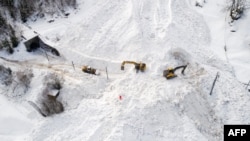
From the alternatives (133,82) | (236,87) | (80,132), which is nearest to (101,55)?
(133,82)

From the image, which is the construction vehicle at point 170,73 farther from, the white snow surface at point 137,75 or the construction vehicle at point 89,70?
the construction vehicle at point 89,70

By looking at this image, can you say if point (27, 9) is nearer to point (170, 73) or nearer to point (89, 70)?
point (89, 70)

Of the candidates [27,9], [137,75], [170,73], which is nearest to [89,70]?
[137,75]

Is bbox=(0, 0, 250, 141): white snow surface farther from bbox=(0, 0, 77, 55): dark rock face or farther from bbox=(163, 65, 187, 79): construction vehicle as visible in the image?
bbox=(0, 0, 77, 55): dark rock face

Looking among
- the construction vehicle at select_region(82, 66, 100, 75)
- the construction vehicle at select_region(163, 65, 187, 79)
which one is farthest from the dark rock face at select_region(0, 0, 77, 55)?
Answer: the construction vehicle at select_region(163, 65, 187, 79)

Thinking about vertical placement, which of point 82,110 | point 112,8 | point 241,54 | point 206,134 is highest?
point 112,8

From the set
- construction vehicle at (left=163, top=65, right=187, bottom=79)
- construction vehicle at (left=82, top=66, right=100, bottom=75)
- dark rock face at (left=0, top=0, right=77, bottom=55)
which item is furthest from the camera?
dark rock face at (left=0, top=0, right=77, bottom=55)

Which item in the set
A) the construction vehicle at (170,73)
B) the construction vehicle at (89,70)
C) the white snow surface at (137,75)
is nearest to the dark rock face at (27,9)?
the white snow surface at (137,75)

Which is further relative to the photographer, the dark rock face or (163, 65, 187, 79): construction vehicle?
the dark rock face

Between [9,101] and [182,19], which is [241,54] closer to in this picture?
[182,19]

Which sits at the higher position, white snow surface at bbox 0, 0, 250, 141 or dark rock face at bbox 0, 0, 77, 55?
dark rock face at bbox 0, 0, 77, 55
